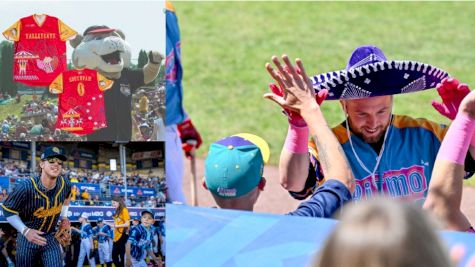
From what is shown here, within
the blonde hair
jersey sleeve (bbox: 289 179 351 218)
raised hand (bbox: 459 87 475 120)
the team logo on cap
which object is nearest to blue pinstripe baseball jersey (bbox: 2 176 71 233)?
the team logo on cap

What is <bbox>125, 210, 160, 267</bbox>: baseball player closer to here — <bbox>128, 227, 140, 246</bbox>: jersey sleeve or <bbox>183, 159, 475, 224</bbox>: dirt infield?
<bbox>128, 227, 140, 246</bbox>: jersey sleeve

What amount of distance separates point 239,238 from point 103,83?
652mm

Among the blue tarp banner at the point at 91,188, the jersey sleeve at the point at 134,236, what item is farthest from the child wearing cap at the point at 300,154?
the blue tarp banner at the point at 91,188

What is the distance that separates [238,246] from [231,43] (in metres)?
10.0

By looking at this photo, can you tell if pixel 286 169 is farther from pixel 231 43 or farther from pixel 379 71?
pixel 231 43

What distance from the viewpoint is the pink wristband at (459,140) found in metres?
2.79

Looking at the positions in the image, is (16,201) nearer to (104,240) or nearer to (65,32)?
(104,240)

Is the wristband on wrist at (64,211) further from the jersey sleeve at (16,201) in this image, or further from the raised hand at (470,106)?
the raised hand at (470,106)

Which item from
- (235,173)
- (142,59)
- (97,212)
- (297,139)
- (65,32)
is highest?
(65,32)

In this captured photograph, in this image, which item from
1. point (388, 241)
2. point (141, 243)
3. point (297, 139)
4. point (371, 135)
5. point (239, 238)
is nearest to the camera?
point (388, 241)

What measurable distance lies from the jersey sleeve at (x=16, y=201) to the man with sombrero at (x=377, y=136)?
3.18 feet

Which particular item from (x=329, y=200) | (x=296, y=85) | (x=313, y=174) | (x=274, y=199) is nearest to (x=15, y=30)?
(x=296, y=85)

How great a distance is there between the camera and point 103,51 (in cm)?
292

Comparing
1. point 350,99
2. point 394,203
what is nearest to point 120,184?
point 350,99
